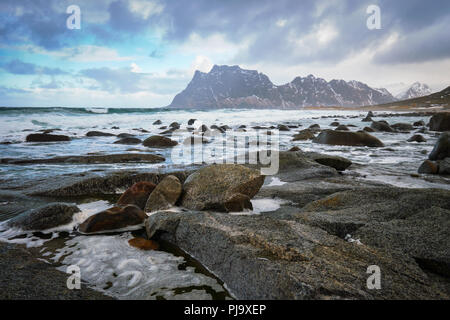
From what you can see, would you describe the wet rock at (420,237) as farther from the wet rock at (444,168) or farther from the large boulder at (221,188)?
the wet rock at (444,168)

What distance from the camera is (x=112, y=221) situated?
9.28 feet

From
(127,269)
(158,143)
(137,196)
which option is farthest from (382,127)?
(127,269)

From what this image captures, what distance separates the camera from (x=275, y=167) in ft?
19.4

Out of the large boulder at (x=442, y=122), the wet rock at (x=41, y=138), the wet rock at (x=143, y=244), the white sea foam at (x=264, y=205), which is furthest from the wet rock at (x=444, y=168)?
the wet rock at (x=41, y=138)

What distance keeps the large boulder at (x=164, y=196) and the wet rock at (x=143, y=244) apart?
2.72 ft

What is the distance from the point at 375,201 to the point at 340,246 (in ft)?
5.07

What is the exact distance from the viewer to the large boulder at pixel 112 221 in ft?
9.15

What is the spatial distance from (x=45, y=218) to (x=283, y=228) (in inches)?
99.5

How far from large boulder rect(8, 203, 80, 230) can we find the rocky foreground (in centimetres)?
1

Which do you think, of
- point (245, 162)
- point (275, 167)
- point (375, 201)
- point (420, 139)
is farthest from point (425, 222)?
point (420, 139)

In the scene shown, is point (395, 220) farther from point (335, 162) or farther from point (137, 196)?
point (335, 162)

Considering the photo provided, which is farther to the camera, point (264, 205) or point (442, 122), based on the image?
point (442, 122)

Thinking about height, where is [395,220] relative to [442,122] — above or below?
below

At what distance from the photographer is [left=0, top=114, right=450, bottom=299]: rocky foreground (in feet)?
5.20
